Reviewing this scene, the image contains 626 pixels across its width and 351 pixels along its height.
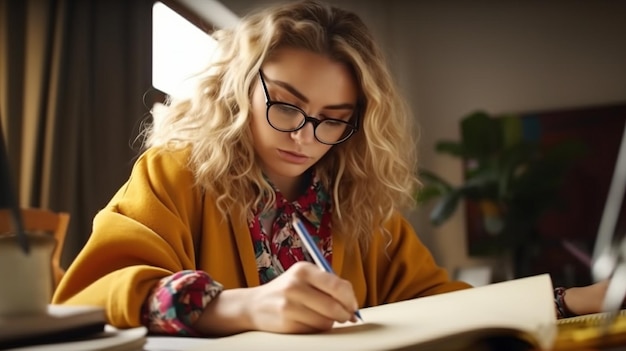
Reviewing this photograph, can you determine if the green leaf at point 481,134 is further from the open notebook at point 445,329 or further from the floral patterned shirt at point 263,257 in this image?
the open notebook at point 445,329

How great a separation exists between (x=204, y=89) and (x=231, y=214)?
0.77ft

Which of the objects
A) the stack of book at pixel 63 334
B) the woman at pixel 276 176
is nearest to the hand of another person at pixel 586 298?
the woman at pixel 276 176

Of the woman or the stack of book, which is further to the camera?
the woman

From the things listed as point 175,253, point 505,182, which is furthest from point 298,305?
point 505,182

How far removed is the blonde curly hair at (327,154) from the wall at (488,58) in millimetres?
2141

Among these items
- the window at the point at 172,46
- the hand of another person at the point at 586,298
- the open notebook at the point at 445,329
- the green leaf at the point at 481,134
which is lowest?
the hand of another person at the point at 586,298

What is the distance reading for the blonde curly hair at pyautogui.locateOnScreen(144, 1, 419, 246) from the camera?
0.94 meters

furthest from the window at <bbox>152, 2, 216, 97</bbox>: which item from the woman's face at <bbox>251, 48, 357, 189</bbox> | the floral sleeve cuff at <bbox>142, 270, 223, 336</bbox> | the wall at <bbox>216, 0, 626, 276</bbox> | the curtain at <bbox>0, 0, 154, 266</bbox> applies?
the wall at <bbox>216, 0, 626, 276</bbox>

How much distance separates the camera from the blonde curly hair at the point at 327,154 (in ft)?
3.08

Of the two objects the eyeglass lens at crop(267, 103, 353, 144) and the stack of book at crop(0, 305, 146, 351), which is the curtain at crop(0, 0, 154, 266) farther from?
the stack of book at crop(0, 305, 146, 351)

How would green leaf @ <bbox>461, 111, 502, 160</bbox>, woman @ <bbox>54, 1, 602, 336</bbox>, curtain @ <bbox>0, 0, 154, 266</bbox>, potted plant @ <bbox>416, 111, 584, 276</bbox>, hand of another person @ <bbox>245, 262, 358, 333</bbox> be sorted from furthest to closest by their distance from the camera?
green leaf @ <bbox>461, 111, 502, 160</bbox> → potted plant @ <bbox>416, 111, 584, 276</bbox> → curtain @ <bbox>0, 0, 154, 266</bbox> → woman @ <bbox>54, 1, 602, 336</bbox> → hand of another person @ <bbox>245, 262, 358, 333</bbox>

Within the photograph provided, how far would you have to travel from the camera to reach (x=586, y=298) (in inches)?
31.4

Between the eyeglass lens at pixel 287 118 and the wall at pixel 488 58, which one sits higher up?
the wall at pixel 488 58

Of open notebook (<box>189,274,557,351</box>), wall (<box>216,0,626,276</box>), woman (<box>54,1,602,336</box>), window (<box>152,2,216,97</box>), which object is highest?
wall (<box>216,0,626,276</box>)
